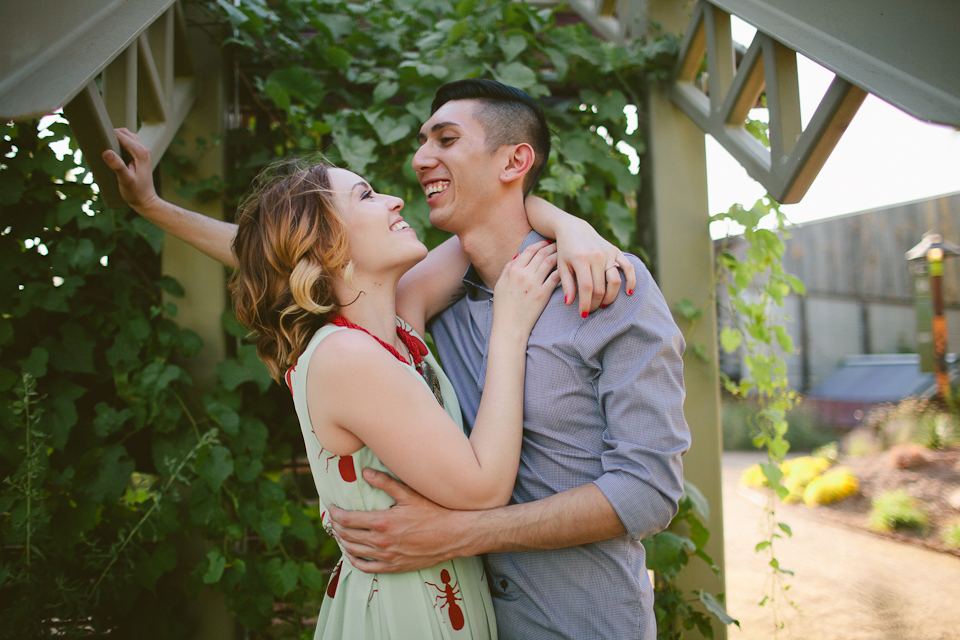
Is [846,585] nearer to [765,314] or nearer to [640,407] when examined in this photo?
[765,314]

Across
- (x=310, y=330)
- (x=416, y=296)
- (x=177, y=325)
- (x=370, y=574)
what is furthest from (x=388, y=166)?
(x=370, y=574)

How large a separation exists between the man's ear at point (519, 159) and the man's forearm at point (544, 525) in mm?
826

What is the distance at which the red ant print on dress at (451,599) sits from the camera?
112 cm

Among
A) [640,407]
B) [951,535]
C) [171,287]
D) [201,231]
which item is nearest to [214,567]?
[171,287]

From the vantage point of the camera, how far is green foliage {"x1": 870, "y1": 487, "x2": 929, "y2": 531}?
5.43 metres

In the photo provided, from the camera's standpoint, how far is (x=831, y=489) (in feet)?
21.0

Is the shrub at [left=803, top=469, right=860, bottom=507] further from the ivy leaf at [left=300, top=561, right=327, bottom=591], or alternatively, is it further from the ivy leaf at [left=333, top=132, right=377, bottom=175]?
the ivy leaf at [left=333, top=132, right=377, bottom=175]

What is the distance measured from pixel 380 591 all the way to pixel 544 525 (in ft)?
1.12

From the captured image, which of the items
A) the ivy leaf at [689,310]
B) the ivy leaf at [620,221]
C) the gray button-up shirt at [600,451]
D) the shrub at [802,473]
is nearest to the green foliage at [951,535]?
the shrub at [802,473]

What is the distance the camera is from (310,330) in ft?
3.94

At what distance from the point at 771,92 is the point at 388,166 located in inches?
48.6

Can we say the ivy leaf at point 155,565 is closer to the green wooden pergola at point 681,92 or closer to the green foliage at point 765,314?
the green wooden pergola at point 681,92

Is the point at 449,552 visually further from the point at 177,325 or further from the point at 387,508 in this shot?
the point at 177,325

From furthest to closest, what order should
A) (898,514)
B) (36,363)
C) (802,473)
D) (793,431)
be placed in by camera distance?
(793,431), (802,473), (898,514), (36,363)
